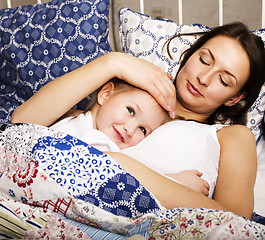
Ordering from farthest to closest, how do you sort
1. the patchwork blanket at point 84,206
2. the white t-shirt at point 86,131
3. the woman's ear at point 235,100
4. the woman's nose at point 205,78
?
the woman's ear at point 235,100
the woman's nose at point 205,78
the white t-shirt at point 86,131
the patchwork blanket at point 84,206

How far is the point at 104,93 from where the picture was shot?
3.56ft

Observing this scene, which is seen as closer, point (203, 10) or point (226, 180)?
point (226, 180)

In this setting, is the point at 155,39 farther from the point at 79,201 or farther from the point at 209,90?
the point at 79,201

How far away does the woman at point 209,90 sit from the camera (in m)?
0.88

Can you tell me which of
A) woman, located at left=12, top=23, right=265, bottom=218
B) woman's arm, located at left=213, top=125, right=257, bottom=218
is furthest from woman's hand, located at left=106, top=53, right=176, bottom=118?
woman's arm, located at left=213, top=125, right=257, bottom=218

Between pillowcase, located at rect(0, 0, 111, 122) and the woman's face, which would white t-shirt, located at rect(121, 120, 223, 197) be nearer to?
the woman's face

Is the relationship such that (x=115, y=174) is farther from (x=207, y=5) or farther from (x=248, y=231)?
(x=207, y=5)

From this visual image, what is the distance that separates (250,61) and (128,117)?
20.8 inches

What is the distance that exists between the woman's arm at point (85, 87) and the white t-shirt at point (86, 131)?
0.05 meters

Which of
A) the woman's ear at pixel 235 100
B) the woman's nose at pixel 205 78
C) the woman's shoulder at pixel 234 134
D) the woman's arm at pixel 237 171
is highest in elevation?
the woman's nose at pixel 205 78

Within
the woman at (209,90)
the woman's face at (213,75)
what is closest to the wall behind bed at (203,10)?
the woman at (209,90)

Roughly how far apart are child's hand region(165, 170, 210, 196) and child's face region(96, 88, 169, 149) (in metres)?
0.19

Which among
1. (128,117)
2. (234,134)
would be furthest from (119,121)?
(234,134)

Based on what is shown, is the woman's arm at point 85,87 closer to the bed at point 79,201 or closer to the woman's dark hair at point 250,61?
the bed at point 79,201
